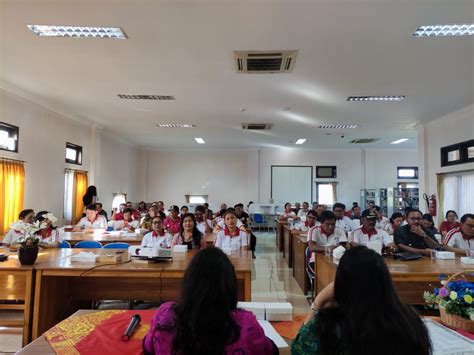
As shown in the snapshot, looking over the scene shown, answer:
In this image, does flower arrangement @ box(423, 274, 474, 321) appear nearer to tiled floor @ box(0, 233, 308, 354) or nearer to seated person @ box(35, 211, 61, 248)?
tiled floor @ box(0, 233, 308, 354)

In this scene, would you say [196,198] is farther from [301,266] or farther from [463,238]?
[463,238]

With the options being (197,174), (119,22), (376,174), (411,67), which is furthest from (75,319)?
Result: (376,174)

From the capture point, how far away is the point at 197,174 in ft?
43.2

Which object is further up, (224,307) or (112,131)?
(112,131)

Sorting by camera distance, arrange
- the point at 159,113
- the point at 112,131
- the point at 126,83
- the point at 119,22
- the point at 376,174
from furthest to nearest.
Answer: the point at 376,174
the point at 112,131
the point at 159,113
the point at 126,83
the point at 119,22

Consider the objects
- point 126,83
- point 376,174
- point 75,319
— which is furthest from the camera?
point 376,174

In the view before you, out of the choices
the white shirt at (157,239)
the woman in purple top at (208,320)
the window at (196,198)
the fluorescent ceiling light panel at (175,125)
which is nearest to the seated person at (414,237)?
the white shirt at (157,239)

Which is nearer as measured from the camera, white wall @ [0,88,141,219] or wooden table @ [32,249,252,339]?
wooden table @ [32,249,252,339]

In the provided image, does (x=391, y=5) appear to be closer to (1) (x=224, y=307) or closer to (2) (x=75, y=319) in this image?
(1) (x=224, y=307)

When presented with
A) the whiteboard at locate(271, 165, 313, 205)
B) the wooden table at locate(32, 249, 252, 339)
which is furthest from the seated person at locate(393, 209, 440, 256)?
the whiteboard at locate(271, 165, 313, 205)

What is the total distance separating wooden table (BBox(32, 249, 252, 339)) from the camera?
2789 mm

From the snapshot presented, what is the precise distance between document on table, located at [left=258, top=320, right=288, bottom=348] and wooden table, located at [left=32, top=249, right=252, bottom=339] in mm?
756

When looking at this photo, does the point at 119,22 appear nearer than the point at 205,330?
No

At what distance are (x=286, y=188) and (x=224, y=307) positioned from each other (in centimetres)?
1208
